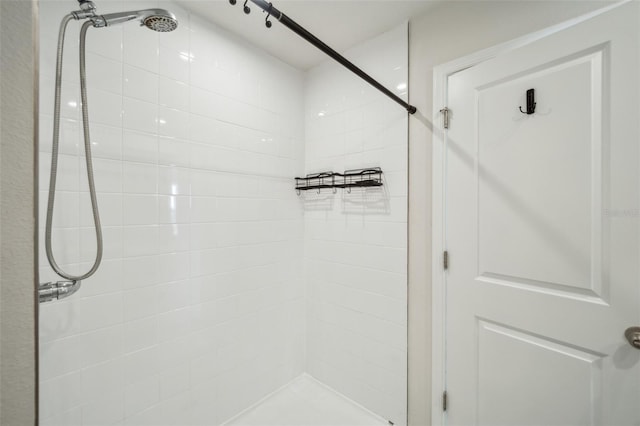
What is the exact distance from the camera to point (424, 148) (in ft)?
5.04

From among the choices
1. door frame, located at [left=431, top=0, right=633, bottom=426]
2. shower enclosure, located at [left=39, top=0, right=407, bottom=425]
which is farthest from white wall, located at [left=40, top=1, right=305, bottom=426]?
door frame, located at [left=431, top=0, right=633, bottom=426]

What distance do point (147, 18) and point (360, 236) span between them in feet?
4.94

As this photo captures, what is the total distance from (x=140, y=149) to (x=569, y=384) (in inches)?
86.2

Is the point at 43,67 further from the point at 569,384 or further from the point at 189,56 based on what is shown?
the point at 569,384

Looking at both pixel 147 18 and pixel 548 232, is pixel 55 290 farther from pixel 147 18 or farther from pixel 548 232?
pixel 548 232

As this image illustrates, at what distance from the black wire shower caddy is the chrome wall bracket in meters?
1.41

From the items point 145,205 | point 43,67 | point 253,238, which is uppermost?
point 43,67

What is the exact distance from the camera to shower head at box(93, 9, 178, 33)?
915 mm

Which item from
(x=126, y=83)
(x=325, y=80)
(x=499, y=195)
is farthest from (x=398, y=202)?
(x=126, y=83)

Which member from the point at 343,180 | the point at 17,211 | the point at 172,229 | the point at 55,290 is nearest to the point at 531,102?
the point at 343,180

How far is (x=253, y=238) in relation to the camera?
1831 mm

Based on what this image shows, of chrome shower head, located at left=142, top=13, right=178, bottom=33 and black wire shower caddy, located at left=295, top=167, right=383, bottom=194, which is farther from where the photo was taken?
black wire shower caddy, located at left=295, top=167, right=383, bottom=194

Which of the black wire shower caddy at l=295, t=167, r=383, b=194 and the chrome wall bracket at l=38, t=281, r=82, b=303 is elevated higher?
the black wire shower caddy at l=295, t=167, r=383, b=194

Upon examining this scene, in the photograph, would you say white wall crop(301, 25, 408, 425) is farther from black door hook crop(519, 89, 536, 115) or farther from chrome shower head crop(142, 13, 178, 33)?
chrome shower head crop(142, 13, 178, 33)
